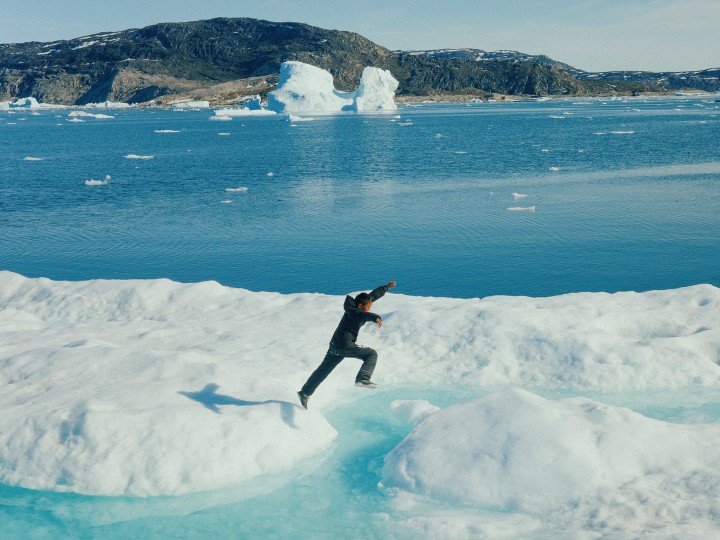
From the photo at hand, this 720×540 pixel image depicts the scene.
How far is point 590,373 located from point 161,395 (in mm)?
7712

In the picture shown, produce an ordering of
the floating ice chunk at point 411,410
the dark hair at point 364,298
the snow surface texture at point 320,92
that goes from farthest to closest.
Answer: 1. the snow surface texture at point 320,92
2. the floating ice chunk at point 411,410
3. the dark hair at point 364,298

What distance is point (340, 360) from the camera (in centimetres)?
999

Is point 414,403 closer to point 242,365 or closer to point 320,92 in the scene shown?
point 242,365

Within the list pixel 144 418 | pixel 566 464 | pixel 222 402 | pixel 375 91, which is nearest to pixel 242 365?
pixel 222 402

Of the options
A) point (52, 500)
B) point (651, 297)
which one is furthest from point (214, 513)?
point (651, 297)

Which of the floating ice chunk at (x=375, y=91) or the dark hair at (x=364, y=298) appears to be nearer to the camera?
the dark hair at (x=364, y=298)

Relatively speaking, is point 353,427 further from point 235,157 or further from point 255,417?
point 235,157

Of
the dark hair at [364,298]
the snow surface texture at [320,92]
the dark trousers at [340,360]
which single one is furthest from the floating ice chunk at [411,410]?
the snow surface texture at [320,92]

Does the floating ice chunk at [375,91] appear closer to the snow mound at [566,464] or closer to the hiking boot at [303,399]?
the hiking boot at [303,399]

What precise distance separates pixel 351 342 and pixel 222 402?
2275mm

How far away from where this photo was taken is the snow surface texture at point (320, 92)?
459 ft

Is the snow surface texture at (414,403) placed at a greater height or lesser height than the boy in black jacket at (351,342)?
lesser

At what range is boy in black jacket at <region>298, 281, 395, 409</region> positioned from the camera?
31.1 feet

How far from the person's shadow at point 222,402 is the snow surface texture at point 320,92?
131 metres
